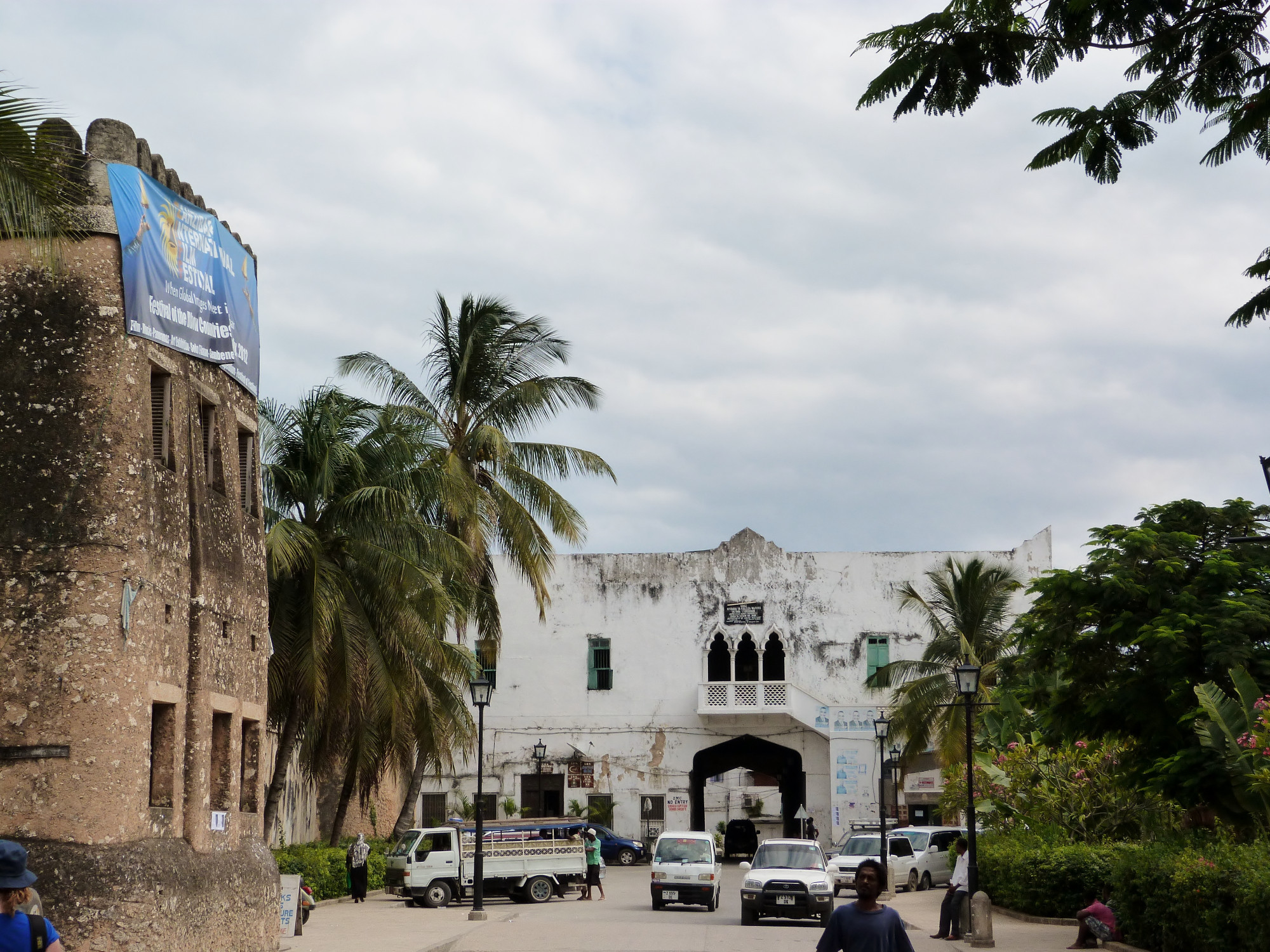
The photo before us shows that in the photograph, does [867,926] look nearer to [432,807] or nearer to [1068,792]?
[1068,792]

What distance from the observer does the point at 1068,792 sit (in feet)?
86.4

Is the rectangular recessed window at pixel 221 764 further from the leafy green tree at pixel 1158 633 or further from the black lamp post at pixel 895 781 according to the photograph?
the black lamp post at pixel 895 781

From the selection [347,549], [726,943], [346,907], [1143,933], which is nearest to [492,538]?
[347,549]

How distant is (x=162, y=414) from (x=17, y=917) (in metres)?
9.64

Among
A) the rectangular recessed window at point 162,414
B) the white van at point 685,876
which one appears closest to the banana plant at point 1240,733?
the white van at point 685,876

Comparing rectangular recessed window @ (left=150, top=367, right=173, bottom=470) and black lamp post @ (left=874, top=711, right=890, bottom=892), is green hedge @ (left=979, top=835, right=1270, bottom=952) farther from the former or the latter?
rectangular recessed window @ (left=150, top=367, right=173, bottom=470)

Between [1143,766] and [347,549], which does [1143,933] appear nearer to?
[1143,766]

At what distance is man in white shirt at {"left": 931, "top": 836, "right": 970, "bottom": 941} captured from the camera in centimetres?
2056

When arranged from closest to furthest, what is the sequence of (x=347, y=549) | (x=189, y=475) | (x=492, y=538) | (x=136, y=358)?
(x=136, y=358) → (x=189, y=475) → (x=347, y=549) → (x=492, y=538)

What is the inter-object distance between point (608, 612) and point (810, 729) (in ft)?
26.1

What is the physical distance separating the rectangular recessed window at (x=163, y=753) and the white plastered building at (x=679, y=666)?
31161 mm

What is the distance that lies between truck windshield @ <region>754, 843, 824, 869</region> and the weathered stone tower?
1105 centimetres

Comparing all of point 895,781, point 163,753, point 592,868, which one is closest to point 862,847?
point 592,868

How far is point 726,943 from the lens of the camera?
1973 centimetres
